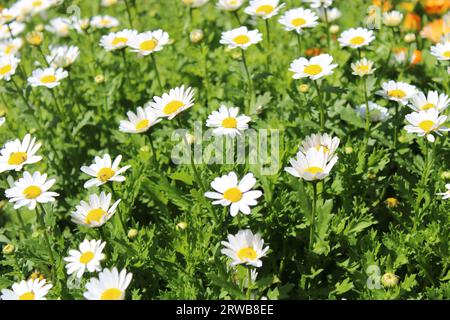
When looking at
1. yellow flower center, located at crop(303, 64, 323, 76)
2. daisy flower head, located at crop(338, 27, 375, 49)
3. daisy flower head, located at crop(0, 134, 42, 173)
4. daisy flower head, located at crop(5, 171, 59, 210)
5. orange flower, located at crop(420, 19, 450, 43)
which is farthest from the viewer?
orange flower, located at crop(420, 19, 450, 43)

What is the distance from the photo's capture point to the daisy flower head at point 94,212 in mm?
2750

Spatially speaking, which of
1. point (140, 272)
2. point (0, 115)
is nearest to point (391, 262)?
point (140, 272)

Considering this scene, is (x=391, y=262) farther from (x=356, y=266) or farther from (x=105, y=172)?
(x=105, y=172)

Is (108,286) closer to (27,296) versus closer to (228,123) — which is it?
(27,296)

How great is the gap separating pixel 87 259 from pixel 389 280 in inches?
53.4

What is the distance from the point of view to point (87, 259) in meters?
2.71

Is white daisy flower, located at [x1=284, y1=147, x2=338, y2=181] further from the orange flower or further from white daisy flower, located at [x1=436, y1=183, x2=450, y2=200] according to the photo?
the orange flower

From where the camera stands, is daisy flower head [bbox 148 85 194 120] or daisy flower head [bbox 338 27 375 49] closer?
daisy flower head [bbox 148 85 194 120]

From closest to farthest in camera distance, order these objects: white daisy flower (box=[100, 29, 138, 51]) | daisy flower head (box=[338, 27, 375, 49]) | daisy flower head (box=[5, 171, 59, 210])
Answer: daisy flower head (box=[5, 171, 59, 210]) < daisy flower head (box=[338, 27, 375, 49]) < white daisy flower (box=[100, 29, 138, 51])

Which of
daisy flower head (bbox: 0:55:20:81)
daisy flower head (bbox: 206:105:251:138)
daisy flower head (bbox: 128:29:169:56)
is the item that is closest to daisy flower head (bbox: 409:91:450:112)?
daisy flower head (bbox: 206:105:251:138)

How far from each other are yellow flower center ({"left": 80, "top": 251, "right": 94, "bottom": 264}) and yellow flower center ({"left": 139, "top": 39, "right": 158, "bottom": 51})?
1453 mm

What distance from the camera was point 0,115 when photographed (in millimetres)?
3621

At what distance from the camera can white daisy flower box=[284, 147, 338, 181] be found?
2682mm

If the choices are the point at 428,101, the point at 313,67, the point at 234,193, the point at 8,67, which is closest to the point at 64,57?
the point at 8,67
